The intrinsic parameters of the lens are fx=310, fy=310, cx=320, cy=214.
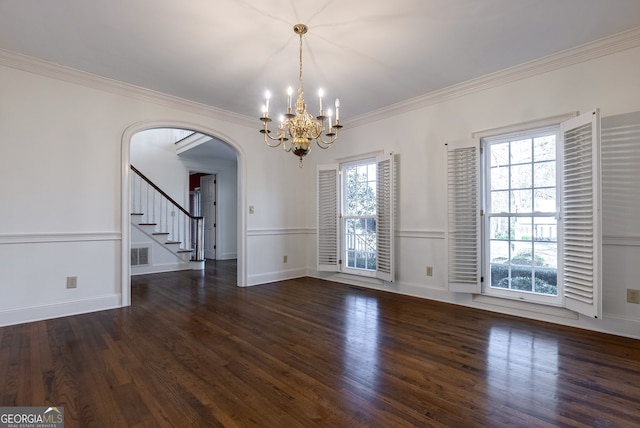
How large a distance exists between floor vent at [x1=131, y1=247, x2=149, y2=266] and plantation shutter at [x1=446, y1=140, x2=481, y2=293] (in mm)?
5692

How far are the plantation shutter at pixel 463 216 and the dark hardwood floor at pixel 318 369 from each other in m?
0.41

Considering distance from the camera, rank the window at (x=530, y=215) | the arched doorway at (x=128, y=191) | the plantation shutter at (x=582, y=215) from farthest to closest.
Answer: the arched doorway at (x=128, y=191), the window at (x=530, y=215), the plantation shutter at (x=582, y=215)

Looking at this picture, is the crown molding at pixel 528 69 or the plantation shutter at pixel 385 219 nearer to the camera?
the crown molding at pixel 528 69

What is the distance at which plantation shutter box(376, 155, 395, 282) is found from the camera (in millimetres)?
4359

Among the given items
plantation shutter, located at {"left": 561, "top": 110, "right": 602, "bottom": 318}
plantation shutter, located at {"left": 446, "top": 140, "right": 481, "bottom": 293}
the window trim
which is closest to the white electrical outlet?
plantation shutter, located at {"left": 446, "top": 140, "right": 481, "bottom": 293}

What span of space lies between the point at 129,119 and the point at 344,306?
353 centimetres

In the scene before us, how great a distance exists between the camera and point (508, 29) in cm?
268

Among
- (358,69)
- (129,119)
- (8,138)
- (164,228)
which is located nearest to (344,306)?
(358,69)

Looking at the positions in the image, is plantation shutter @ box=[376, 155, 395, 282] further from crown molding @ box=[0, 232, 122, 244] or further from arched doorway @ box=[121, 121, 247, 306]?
crown molding @ box=[0, 232, 122, 244]

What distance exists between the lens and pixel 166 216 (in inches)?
277

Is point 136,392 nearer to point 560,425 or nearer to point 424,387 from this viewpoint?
point 424,387

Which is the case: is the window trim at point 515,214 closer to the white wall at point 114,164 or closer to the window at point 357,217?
the white wall at point 114,164

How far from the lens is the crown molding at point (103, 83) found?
123 inches

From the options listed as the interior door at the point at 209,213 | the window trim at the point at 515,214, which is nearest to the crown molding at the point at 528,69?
the window trim at the point at 515,214
